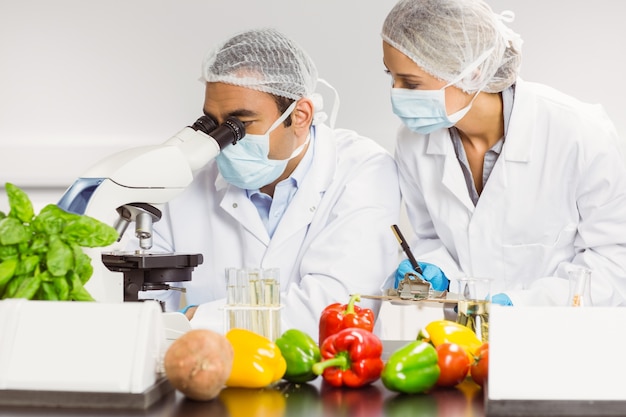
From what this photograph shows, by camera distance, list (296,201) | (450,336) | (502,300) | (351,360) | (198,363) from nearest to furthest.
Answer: (198,363) < (351,360) < (450,336) < (502,300) < (296,201)

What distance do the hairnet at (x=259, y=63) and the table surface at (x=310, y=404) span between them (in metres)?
1.23

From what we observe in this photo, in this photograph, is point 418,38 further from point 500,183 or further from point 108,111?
point 108,111

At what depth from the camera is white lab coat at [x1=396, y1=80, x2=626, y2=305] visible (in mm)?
2395

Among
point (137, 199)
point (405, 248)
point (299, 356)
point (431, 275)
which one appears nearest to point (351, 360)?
point (299, 356)

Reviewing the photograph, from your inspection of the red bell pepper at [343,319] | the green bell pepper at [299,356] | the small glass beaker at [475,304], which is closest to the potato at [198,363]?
the green bell pepper at [299,356]

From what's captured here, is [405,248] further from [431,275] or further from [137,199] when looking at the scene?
[137,199]

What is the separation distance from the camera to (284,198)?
258 cm

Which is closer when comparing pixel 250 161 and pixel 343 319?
pixel 343 319

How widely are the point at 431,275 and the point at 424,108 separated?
48 centimetres

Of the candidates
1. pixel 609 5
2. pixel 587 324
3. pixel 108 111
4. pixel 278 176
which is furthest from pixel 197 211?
pixel 609 5

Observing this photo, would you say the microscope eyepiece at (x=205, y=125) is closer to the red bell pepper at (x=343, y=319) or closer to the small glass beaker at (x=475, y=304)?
the red bell pepper at (x=343, y=319)

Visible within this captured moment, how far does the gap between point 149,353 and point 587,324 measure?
2.05 ft

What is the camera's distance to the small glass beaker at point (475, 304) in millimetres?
1600

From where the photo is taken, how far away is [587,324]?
3.88 ft
